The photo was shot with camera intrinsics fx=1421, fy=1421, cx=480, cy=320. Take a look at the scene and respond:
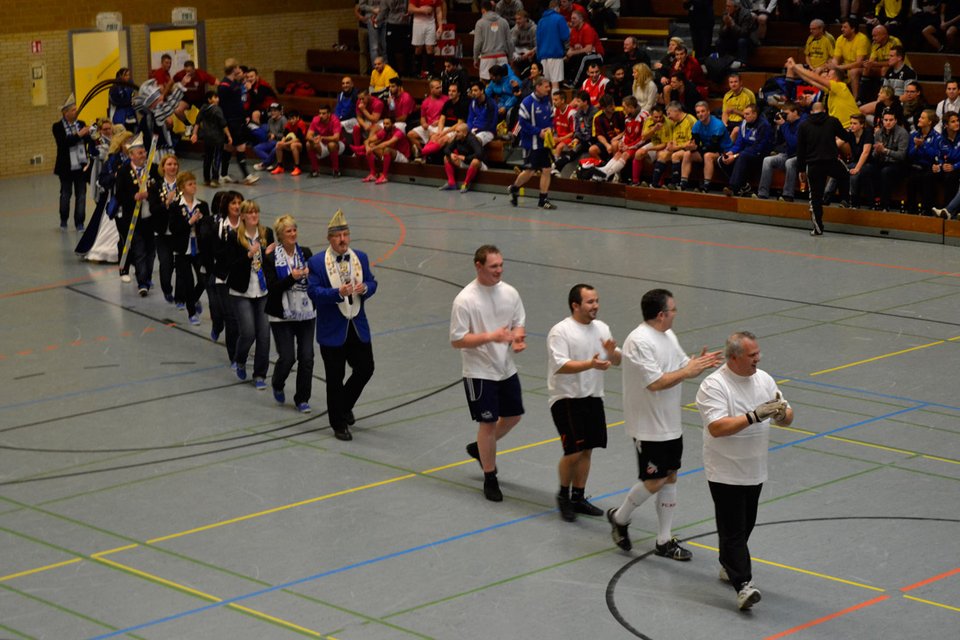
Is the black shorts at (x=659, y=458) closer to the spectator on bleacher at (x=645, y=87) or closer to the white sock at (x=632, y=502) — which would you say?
the white sock at (x=632, y=502)

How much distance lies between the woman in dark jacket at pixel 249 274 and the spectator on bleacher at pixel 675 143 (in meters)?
12.1

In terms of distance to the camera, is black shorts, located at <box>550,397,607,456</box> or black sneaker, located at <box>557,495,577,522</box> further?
black sneaker, located at <box>557,495,577,522</box>

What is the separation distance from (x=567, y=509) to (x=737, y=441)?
2199 millimetres

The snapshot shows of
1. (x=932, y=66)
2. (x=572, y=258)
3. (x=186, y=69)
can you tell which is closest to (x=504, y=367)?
(x=572, y=258)

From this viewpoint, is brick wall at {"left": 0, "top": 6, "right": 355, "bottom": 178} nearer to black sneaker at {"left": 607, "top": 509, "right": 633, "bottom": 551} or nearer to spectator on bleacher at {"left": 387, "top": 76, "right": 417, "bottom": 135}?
spectator on bleacher at {"left": 387, "top": 76, "right": 417, "bottom": 135}

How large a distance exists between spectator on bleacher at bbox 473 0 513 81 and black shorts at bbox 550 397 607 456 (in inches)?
802

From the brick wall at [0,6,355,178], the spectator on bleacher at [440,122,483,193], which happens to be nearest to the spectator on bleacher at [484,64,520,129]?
the spectator on bleacher at [440,122,483,193]

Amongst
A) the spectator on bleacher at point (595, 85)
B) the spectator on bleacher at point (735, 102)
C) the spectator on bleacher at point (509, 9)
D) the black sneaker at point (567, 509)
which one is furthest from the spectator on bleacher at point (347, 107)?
the black sneaker at point (567, 509)

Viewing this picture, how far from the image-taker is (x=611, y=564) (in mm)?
9867

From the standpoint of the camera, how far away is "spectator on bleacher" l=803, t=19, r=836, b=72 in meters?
26.0

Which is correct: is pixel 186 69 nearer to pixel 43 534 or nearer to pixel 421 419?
pixel 421 419

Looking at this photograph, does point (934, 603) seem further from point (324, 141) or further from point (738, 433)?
point (324, 141)

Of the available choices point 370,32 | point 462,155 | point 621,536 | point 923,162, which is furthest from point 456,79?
point 621,536

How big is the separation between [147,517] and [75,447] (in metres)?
2.18
